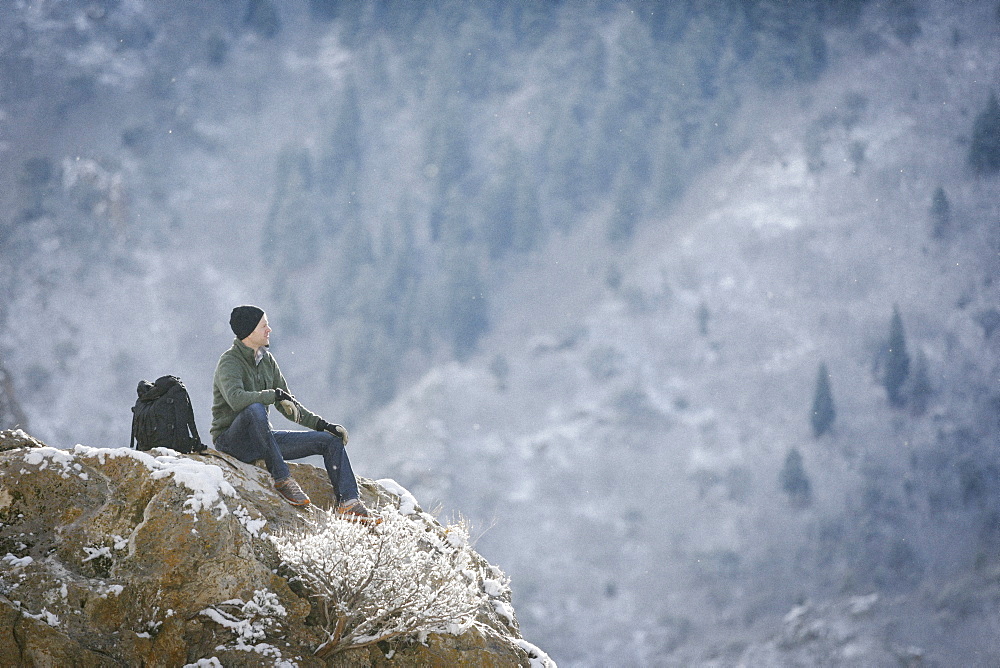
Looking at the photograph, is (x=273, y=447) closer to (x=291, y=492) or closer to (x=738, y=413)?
(x=291, y=492)

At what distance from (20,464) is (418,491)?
9585 centimetres

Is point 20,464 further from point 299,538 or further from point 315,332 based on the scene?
point 315,332

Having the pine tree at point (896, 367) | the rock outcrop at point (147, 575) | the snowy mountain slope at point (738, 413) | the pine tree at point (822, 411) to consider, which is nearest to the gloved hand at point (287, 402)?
the rock outcrop at point (147, 575)

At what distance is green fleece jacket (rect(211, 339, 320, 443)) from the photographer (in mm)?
8766

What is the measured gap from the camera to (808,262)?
4988 inches

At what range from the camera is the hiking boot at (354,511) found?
8525 mm

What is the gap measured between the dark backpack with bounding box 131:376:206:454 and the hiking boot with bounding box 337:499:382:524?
1486 millimetres

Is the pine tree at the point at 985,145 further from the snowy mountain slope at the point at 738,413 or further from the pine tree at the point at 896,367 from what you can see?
the pine tree at the point at 896,367

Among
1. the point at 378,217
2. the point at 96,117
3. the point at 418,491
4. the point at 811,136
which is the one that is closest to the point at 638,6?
the point at 811,136

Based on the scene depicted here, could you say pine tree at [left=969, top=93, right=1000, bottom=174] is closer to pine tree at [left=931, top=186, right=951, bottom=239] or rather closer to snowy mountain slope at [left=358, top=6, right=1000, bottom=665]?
snowy mountain slope at [left=358, top=6, right=1000, bottom=665]

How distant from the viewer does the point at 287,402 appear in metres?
8.95

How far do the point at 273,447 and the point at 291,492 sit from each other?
1.53 ft

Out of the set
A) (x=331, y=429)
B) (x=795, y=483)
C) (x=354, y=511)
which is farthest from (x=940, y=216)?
(x=354, y=511)

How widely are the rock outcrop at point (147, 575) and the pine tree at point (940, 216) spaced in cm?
13739
